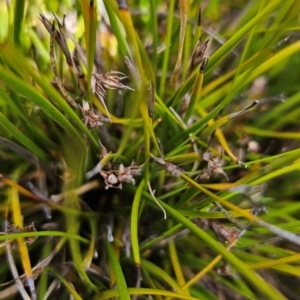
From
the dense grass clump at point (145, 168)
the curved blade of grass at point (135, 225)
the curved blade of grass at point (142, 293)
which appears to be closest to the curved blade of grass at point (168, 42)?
the dense grass clump at point (145, 168)

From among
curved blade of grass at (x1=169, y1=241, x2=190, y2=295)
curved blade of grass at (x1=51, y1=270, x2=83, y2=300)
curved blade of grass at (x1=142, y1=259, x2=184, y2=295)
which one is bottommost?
curved blade of grass at (x1=169, y1=241, x2=190, y2=295)

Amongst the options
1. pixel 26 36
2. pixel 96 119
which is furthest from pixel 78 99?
pixel 26 36

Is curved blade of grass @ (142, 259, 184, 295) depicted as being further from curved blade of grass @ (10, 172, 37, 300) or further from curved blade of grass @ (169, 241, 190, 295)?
curved blade of grass @ (10, 172, 37, 300)

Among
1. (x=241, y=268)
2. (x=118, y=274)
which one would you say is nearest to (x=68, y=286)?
(x=118, y=274)

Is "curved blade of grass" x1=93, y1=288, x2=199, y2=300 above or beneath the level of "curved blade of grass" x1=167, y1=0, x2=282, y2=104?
beneath

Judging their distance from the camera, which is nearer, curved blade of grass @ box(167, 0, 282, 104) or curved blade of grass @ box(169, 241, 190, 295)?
curved blade of grass @ box(167, 0, 282, 104)

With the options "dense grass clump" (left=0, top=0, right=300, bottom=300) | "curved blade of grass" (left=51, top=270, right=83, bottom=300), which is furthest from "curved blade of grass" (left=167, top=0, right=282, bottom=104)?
"curved blade of grass" (left=51, top=270, right=83, bottom=300)

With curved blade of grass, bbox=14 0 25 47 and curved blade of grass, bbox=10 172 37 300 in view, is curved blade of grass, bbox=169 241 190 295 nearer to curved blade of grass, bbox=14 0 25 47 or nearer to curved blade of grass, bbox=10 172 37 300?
curved blade of grass, bbox=10 172 37 300
